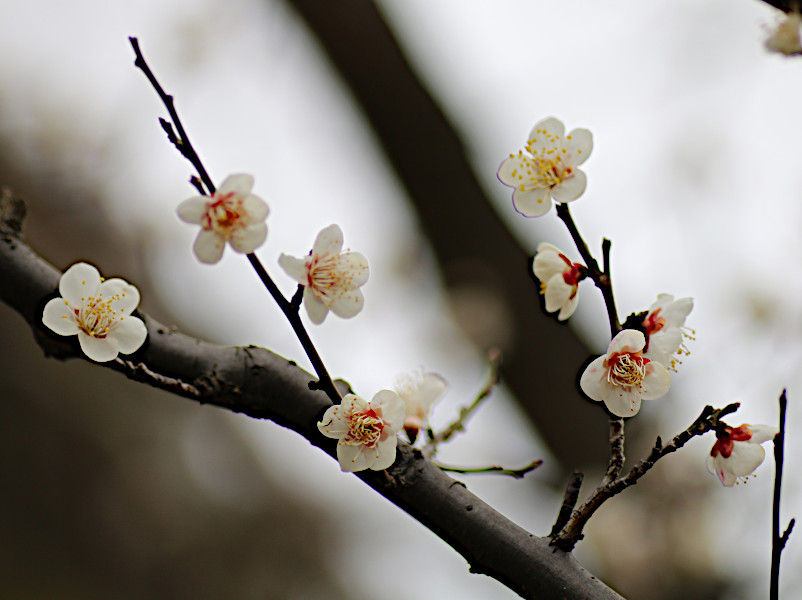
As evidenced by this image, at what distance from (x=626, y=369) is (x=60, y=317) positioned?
0.28 meters

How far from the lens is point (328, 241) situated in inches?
11.3

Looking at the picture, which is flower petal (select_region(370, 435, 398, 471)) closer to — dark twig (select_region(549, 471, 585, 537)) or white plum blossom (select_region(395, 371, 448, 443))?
dark twig (select_region(549, 471, 585, 537))

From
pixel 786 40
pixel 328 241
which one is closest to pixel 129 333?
pixel 328 241

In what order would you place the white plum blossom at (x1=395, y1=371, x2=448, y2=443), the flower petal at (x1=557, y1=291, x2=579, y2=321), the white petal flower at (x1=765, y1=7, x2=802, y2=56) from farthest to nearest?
the white plum blossom at (x1=395, y1=371, x2=448, y2=443), the flower petal at (x1=557, y1=291, x2=579, y2=321), the white petal flower at (x1=765, y1=7, x2=802, y2=56)

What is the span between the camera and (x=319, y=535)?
1.47 meters

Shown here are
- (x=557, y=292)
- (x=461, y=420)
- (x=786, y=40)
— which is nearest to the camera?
(x=786, y=40)

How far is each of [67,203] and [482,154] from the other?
Result: 2.85 feet

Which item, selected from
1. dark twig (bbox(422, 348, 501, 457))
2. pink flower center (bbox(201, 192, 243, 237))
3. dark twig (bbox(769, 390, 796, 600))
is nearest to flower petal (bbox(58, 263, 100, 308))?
pink flower center (bbox(201, 192, 243, 237))

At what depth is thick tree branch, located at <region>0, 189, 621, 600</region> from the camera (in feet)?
0.97

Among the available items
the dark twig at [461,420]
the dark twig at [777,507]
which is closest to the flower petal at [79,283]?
the dark twig at [461,420]

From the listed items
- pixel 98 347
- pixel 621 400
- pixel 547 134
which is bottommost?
pixel 98 347

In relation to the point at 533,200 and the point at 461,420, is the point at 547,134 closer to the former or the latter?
the point at 533,200

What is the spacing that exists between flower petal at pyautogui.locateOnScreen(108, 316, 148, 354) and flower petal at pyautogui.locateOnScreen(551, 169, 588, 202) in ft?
0.73

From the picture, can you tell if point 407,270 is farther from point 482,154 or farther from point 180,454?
point 180,454
